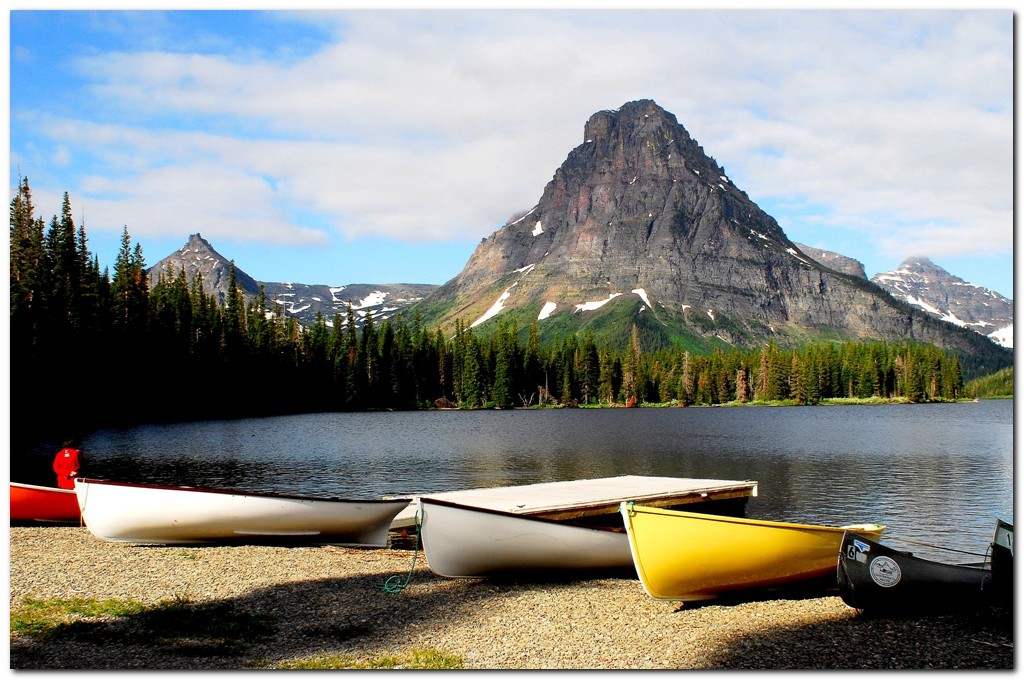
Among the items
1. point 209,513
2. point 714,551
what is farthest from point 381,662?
point 209,513

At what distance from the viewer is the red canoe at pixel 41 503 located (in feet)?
76.4

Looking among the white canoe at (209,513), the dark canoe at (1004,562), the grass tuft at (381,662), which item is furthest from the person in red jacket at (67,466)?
the dark canoe at (1004,562)

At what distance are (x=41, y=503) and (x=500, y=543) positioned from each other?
51.3 ft

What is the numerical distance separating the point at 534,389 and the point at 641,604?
516 ft

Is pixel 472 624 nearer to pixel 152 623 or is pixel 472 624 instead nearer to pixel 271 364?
pixel 152 623

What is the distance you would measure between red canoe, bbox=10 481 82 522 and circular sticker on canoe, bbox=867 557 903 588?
21.7 meters

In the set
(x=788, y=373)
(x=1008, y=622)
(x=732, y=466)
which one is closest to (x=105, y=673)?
(x=1008, y=622)

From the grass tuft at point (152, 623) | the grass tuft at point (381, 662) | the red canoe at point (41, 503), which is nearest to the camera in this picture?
the grass tuft at point (381, 662)

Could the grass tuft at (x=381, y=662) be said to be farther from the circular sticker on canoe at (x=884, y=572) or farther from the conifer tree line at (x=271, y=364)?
the conifer tree line at (x=271, y=364)

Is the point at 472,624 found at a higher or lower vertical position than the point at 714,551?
lower

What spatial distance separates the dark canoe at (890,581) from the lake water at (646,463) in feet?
30.8

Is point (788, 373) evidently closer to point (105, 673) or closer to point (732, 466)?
point (732, 466)

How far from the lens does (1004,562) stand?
1370 centimetres

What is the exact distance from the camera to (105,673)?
32.5 feet
